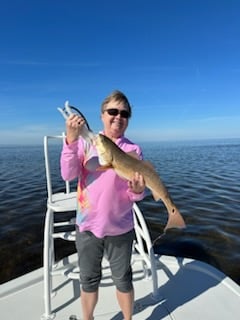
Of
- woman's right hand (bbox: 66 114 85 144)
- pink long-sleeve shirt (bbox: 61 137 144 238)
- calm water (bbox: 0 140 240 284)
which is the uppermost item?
woman's right hand (bbox: 66 114 85 144)

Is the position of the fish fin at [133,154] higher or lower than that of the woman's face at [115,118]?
lower

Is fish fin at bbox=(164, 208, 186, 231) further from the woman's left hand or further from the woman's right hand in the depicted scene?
the woman's right hand

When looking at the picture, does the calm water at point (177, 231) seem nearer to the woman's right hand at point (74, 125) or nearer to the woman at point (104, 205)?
the woman at point (104, 205)

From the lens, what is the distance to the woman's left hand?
2.57 metres

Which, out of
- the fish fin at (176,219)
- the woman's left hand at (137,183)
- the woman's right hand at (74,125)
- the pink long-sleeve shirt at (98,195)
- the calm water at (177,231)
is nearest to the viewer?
the woman's right hand at (74,125)

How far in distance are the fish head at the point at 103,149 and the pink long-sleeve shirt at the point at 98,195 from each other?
0.18 metres

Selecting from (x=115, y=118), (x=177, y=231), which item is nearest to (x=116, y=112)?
(x=115, y=118)

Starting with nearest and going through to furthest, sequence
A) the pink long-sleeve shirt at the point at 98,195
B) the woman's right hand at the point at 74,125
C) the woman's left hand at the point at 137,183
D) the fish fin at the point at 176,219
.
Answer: the woman's right hand at the point at 74,125, the woman's left hand at the point at 137,183, the pink long-sleeve shirt at the point at 98,195, the fish fin at the point at 176,219

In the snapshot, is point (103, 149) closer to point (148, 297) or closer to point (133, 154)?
point (133, 154)

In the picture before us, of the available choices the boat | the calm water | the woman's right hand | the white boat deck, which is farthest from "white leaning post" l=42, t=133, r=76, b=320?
the calm water

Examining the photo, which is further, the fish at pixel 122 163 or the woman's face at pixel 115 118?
the woman's face at pixel 115 118

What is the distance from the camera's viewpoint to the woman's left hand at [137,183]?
2568 mm

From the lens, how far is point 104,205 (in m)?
2.73

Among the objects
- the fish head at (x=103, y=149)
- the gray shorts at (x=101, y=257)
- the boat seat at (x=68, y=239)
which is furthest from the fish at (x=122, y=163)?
the boat seat at (x=68, y=239)
